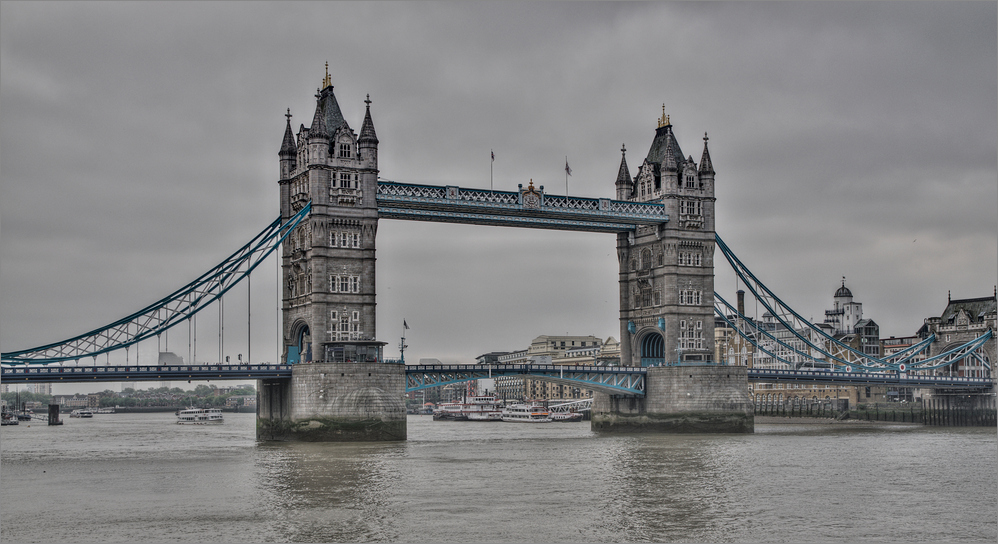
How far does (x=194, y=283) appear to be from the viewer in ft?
259

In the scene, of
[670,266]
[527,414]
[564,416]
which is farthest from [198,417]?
[670,266]

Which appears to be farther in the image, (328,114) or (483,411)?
(483,411)

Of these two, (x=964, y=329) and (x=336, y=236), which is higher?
(x=336, y=236)

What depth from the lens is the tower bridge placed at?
77.1 m

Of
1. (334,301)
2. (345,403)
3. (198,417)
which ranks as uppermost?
(334,301)

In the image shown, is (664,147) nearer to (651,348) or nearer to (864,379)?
(651,348)

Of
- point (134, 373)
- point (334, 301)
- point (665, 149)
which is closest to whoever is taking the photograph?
point (134, 373)

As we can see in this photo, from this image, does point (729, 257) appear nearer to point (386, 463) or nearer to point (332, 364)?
point (332, 364)

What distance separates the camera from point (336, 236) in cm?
8088

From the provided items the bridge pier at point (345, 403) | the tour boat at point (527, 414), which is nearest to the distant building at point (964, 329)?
the tour boat at point (527, 414)

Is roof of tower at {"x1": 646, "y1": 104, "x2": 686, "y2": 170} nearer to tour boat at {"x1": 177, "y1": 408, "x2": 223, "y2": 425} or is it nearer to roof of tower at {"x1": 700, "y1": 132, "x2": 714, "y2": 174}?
roof of tower at {"x1": 700, "y1": 132, "x2": 714, "y2": 174}

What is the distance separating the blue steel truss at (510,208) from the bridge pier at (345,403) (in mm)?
12629

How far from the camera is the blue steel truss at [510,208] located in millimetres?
84688

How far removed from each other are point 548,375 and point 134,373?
30732 mm
